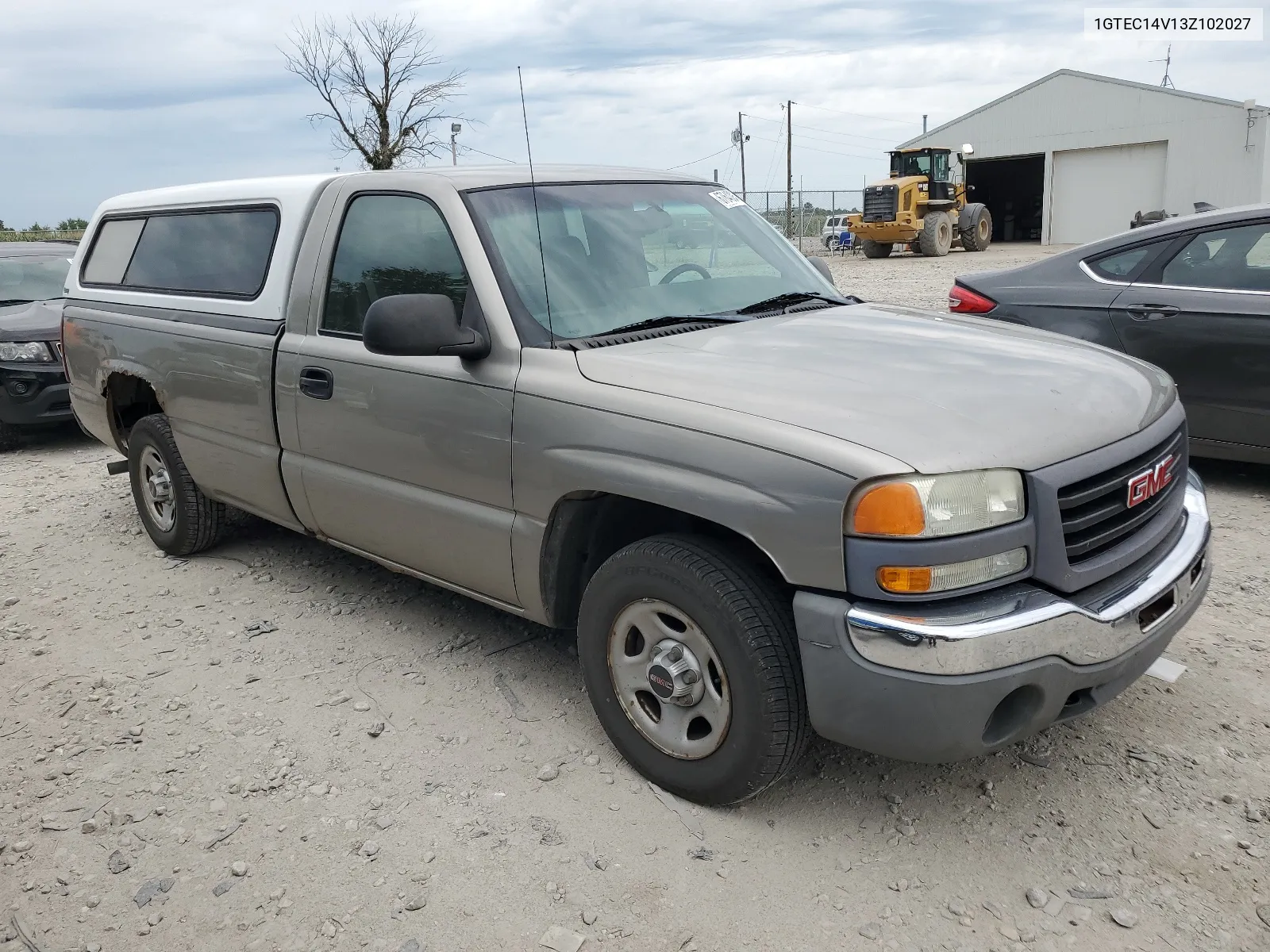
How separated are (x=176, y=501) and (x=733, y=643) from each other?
12.0 feet

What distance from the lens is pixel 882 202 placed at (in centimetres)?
2975

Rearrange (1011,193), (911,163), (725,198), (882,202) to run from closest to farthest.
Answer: (725,198), (882,202), (911,163), (1011,193)

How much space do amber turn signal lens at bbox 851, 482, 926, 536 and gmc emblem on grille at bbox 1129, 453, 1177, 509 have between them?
748mm

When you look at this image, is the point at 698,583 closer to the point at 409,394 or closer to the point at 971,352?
the point at 971,352

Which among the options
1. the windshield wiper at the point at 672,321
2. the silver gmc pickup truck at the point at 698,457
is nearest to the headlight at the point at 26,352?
the silver gmc pickup truck at the point at 698,457

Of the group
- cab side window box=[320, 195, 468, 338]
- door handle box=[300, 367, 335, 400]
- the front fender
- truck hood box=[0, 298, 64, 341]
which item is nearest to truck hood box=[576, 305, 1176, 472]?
the front fender

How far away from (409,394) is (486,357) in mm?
414

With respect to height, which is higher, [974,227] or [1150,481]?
[1150,481]

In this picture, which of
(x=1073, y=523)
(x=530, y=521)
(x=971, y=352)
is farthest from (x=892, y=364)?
(x=530, y=521)

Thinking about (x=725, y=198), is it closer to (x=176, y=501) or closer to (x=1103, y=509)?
(x=1103, y=509)

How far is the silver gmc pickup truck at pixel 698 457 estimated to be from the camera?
7.95 ft

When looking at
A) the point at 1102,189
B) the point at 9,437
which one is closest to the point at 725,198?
the point at 9,437

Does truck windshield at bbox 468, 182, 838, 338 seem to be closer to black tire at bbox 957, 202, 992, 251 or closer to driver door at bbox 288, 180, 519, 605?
driver door at bbox 288, 180, 519, 605

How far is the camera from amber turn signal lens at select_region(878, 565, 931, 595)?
7.82 ft
